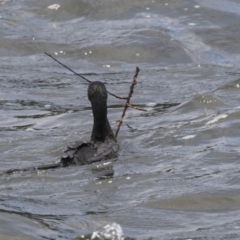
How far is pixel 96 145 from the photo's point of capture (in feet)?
34.2

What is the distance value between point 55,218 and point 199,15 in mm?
9770

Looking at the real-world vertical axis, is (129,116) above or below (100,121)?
below

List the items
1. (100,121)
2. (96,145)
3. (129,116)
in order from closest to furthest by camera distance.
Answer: (96,145)
(100,121)
(129,116)

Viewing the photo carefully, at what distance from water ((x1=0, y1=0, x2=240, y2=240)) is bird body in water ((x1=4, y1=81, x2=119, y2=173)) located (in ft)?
0.36

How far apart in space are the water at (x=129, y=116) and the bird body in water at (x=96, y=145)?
0.11 m

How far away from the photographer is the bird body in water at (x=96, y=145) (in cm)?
1012

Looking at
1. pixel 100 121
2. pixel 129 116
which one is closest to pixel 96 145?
pixel 100 121

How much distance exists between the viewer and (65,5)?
18594mm

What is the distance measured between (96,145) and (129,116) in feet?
8.13

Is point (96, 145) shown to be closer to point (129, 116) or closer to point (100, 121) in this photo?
point (100, 121)

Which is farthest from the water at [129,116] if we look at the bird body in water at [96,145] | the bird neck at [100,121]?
the bird neck at [100,121]

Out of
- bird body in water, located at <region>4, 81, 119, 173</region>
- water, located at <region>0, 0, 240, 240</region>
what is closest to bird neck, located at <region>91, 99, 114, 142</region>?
bird body in water, located at <region>4, 81, 119, 173</region>

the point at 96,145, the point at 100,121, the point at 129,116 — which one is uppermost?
the point at 100,121

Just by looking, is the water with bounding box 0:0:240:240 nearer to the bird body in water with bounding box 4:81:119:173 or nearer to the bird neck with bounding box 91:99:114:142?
the bird body in water with bounding box 4:81:119:173
